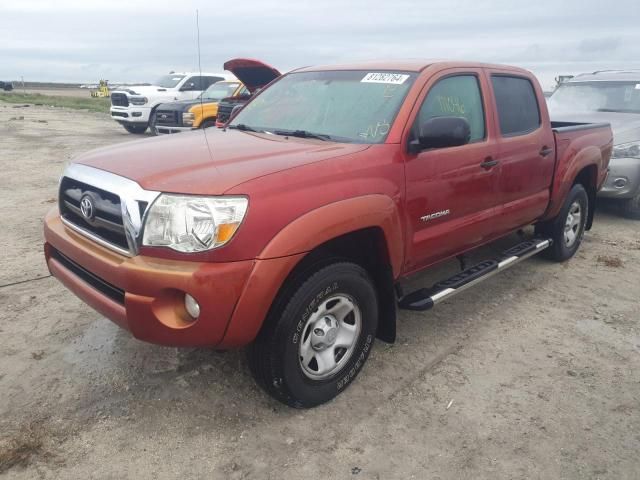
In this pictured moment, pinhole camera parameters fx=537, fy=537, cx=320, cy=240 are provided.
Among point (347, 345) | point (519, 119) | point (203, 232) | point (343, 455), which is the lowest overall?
point (343, 455)

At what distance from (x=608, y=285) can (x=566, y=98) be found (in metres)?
4.87

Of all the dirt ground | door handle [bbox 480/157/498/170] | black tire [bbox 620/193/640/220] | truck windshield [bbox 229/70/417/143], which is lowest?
the dirt ground

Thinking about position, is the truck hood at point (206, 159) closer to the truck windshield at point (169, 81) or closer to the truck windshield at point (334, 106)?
the truck windshield at point (334, 106)

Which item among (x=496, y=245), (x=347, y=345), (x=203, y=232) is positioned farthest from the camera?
(x=496, y=245)

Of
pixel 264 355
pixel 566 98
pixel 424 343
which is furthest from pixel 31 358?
pixel 566 98

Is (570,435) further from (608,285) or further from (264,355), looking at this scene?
(608,285)

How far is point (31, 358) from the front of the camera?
334cm

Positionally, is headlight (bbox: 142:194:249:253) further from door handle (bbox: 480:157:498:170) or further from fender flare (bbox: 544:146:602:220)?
fender flare (bbox: 544:146:602:220)

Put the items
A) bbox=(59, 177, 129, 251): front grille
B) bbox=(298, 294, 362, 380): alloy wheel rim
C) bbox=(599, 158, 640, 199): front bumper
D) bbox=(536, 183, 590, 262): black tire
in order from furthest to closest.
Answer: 1. bbox=(599, 158, 640, 199): front bumper
2. bbox=(536, 183, 590, 262): black tire
3. bbox=(298, 294, 362, 380): alloy wheel rim
4. bbox=(59, 177, 129, 251): front grille

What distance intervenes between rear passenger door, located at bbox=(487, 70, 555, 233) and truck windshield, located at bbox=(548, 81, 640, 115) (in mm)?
4131

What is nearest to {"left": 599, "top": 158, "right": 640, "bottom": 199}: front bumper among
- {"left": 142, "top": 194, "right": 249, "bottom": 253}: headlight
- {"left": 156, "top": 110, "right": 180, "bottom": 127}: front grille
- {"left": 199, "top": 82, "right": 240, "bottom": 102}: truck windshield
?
{"left": 142, "top": 194, "right": 249, "bottom": 253}: headlight

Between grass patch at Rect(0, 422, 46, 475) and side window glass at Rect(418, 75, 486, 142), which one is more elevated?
side window glass at Rect(418, 75, 486, 142)

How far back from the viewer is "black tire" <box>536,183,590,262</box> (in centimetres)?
503

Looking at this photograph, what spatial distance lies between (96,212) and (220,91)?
496 inches
